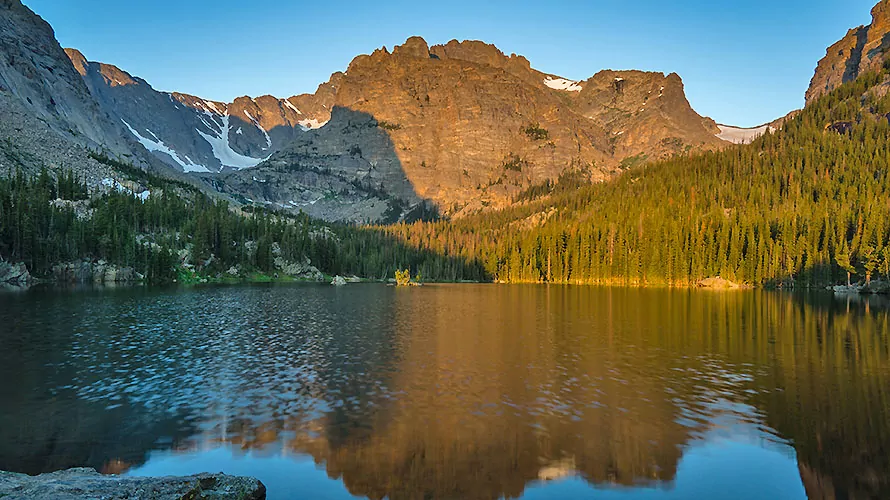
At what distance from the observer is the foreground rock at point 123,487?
12.4 m

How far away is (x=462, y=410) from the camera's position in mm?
24984

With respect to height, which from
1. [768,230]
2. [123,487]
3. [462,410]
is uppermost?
[768,230]

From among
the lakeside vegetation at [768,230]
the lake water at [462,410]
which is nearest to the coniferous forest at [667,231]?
the lakeside vegetation at [768,230]

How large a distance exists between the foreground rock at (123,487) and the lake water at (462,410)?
6.79 feet

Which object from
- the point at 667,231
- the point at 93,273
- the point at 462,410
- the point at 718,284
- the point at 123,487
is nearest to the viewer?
the point at 123,487

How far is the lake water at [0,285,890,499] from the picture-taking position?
17.5 metres

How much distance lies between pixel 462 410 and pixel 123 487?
1529 centimetres

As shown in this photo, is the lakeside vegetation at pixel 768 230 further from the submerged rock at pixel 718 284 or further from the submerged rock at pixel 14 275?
the submerged rock at pixel 14 275

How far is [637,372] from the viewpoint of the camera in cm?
3306

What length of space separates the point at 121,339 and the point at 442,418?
114 ft

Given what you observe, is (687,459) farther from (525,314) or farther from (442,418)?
(525,314)

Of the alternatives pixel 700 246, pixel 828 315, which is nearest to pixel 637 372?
pixel 828 315

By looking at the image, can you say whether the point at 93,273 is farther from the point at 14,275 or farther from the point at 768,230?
the point at 768,230


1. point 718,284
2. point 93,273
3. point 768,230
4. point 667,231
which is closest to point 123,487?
point 93,273
